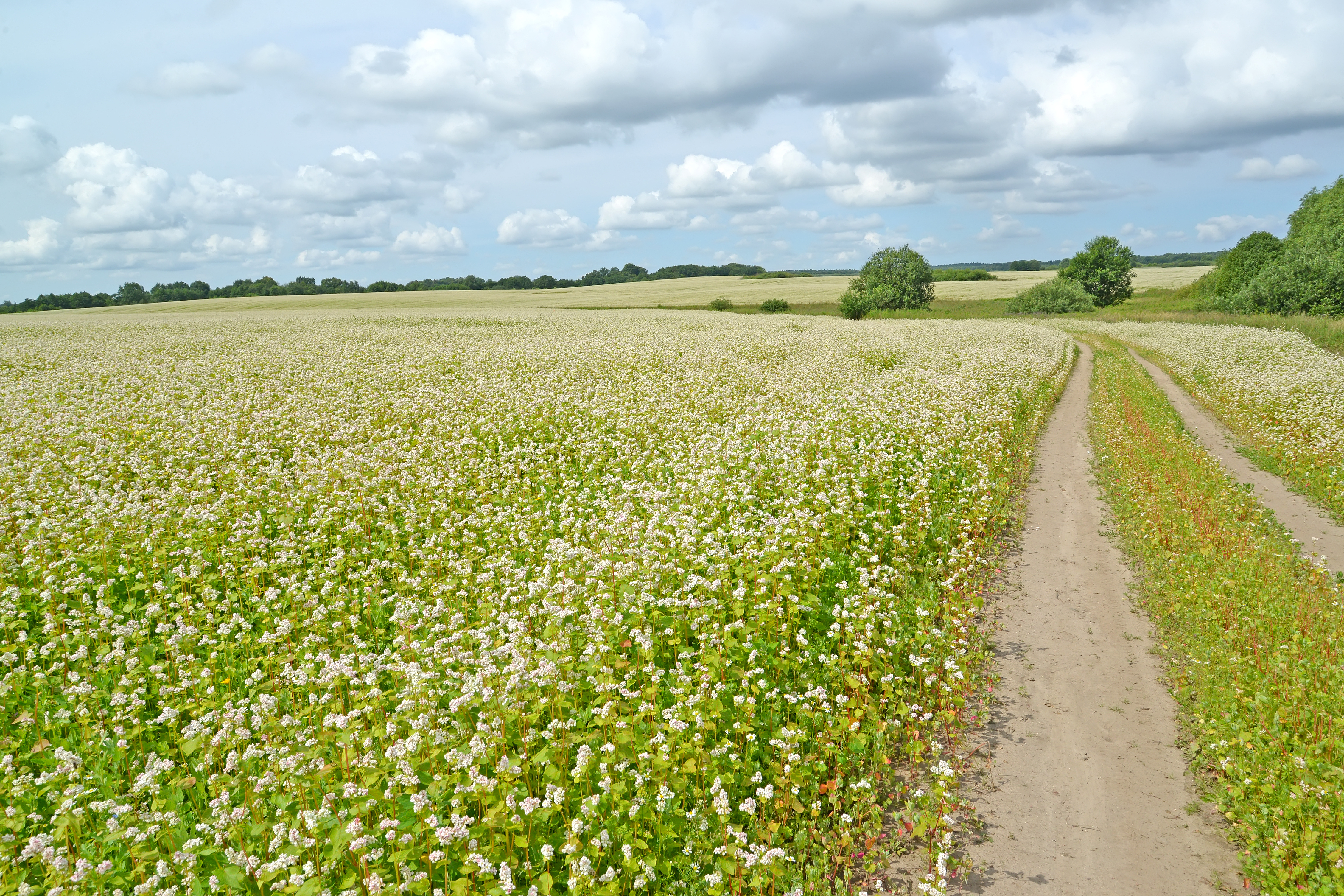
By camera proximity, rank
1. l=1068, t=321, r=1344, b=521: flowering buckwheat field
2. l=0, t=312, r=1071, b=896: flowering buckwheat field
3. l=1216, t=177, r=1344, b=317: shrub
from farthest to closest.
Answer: l=1216, t=177, r=1344, b=317: shrub < l=1068, t=321, r=1344, b=521: flowering buckwheat field < l=0, t=312, r=1071, b=896: flowering buckwheat field

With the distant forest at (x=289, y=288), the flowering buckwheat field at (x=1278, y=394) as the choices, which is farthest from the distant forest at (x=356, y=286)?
the flowering buckwheat field at (x=1278, y=394)

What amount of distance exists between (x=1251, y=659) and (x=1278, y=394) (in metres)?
20.8

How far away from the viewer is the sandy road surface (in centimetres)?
1166

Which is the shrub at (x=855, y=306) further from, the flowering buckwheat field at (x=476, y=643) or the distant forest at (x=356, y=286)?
the flowering buckwheat field at (x=476, y=643)

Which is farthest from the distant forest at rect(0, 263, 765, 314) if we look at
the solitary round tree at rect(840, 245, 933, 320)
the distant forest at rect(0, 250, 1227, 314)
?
the solitary round tree at rect(840, 245, 933, 320)

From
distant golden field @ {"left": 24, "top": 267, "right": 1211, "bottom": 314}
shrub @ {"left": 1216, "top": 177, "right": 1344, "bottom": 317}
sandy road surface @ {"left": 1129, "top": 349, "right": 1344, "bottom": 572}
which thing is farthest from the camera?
distant golden field @ {"left": 24, "top": 267, "right": 1211, "bottom": 314}

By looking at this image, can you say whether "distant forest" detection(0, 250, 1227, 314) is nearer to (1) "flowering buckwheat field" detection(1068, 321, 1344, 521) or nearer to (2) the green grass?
(2) the green grass

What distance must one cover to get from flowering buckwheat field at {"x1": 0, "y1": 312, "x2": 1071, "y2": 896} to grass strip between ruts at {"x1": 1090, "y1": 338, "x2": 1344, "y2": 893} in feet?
7.36

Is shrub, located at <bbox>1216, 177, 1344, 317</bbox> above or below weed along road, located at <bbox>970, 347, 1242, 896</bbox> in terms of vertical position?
above

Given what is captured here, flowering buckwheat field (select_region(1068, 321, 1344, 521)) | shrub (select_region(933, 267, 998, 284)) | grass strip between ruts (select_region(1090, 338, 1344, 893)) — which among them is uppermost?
shrub (select_region(933, 267, 998, 284))

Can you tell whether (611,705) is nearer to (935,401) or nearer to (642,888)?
(642,888)

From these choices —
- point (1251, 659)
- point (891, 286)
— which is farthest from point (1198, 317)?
point (1251, 659)

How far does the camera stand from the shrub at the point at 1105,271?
98125 millimetres

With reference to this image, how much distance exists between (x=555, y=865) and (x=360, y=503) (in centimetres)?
798
